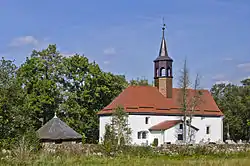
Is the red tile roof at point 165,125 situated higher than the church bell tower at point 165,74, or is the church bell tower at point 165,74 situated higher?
the church bell tower at point 165,74

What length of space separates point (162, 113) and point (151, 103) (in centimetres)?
201

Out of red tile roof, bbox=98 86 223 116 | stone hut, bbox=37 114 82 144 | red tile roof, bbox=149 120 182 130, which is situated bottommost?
stone hut, bbox=37 114 82 144

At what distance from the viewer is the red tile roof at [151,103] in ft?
198

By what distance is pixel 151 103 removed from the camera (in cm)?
6238

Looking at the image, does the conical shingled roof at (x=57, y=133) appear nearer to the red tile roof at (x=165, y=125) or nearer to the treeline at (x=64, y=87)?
the treeline at (x=64, y=87)

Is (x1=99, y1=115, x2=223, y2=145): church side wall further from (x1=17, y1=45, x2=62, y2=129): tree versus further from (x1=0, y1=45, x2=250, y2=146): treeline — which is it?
(x1=17, y1=45, x2=62, y2=129): tree

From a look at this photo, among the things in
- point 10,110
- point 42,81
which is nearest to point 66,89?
point 42,81

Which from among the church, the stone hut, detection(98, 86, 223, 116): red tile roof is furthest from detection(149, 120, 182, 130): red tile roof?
the stone hut

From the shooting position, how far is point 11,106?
33344mm

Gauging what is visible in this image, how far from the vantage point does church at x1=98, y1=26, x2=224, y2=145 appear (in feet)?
197

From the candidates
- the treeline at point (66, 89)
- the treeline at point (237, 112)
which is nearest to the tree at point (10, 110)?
the treeline at point (66, 89)

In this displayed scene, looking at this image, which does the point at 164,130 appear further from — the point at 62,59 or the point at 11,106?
the point at 11,106

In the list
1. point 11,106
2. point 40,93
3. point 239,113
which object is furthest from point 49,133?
point 239,113

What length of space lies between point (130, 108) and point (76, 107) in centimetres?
894
